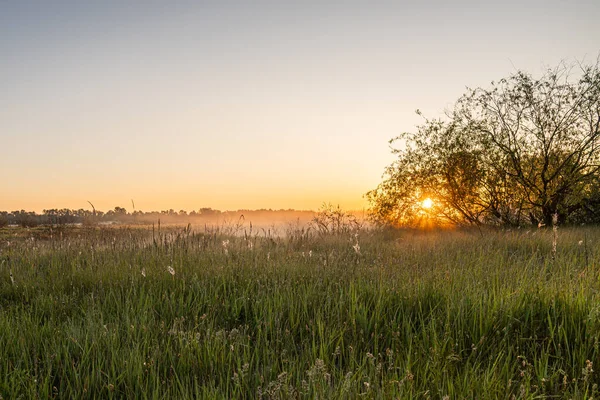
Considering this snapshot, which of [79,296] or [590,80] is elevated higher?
[590,80]

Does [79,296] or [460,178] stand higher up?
[460,178]

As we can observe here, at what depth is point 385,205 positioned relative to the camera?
16.9 metres

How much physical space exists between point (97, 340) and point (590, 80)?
18.4m

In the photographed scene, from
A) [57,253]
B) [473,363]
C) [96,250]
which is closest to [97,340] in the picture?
[473,363]

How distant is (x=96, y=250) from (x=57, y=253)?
832 millimetres

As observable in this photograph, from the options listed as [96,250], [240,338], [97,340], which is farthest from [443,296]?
[96,250]

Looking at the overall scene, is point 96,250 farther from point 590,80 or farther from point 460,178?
point 590,80

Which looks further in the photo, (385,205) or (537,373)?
(385,205)

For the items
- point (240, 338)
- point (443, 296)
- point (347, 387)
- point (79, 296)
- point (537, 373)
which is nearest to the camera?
point (347, 387)

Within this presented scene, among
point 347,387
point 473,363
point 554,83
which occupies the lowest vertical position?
point 473,363

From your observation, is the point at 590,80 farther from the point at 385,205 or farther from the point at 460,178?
the point at 385,205

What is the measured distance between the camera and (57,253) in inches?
316

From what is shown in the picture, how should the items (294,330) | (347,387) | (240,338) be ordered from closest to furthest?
(347,387)
(240,338)
(294,330)

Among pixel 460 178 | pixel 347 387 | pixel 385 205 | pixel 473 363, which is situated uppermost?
pixel 460 178
